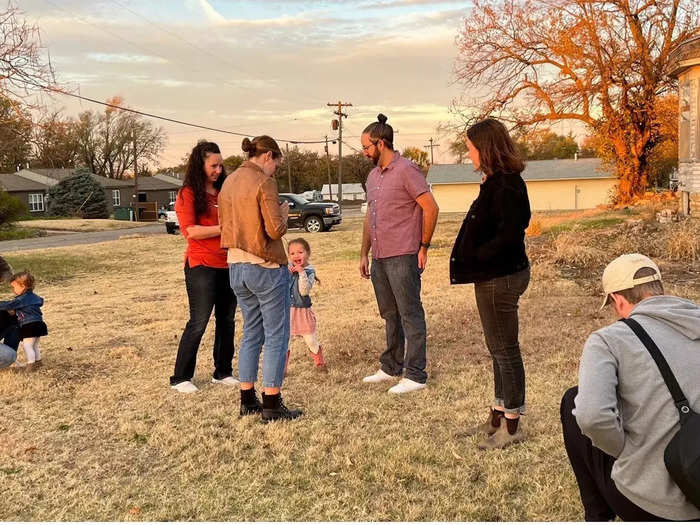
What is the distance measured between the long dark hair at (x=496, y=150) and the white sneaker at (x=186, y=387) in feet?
9.66

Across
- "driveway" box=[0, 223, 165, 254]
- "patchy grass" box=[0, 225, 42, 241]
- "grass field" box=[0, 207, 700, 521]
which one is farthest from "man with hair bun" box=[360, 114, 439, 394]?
"patchy grass" box=[0, 225, 42, 241]

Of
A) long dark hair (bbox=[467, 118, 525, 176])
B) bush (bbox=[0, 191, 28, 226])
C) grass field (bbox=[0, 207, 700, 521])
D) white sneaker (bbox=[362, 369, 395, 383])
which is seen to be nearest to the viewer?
grass field (bbox=[0, 207, 700, 521])

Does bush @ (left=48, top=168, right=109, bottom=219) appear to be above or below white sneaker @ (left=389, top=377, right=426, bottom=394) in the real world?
above

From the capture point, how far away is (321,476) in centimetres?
376

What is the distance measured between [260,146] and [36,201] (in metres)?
66.3

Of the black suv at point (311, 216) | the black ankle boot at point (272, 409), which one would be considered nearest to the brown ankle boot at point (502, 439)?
the black ankle boot at point (272, 409)

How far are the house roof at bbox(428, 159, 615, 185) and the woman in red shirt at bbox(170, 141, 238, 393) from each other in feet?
167

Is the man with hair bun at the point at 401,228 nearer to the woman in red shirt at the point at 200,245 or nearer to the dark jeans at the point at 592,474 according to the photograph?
the woman in red shirt at the point at 200,245

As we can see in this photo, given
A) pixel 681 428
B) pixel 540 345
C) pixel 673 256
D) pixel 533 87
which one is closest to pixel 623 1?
pixel 533 87

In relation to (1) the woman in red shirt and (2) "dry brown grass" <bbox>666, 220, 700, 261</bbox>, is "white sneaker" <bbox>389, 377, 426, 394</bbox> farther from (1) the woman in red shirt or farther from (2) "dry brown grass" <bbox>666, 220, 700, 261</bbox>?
(2) "dry brown grass" <bbox>666, 220, 700, 261</bbox>

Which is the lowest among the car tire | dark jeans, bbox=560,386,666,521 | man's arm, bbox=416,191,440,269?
dark jeans, bbox=560,386,666,521

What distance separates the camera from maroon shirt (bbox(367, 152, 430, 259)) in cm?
502

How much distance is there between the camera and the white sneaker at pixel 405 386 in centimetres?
516

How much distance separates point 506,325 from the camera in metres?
3.98
